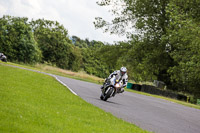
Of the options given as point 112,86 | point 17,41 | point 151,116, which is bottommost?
point 151,116

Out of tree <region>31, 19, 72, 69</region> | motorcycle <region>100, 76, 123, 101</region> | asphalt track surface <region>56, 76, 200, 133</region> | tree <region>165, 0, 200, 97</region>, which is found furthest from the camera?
tree <region>31, 19, 72, 69</region>

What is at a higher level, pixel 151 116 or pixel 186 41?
pixel 186 41

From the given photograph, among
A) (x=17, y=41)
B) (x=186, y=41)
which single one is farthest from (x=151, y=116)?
(x=17, y=41)

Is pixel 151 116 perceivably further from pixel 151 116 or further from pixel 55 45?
pixel 55 45

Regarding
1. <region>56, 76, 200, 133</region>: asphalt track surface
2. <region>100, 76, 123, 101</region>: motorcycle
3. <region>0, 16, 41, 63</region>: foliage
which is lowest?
<region>56, 76, 200, 133</region>: asphalt track surface

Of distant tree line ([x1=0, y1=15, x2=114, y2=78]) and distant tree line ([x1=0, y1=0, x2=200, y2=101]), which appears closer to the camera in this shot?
distant tree line ([x1=0, y1=0, x2=200, y2=101])

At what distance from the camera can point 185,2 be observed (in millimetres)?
39938

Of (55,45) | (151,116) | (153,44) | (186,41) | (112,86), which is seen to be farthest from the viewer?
(55,45)

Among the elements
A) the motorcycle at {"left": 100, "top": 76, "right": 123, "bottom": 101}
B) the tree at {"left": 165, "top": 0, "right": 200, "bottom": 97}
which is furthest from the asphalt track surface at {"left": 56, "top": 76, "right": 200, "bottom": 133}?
the tree at {"left": 165, "top": 0, "right": 200, "bottom": 97}

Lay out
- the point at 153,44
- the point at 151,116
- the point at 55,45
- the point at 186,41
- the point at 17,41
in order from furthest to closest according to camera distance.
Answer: the point at 55,45, the point at 17,41, the point at 153,44, the point at 186,41, the point at 151,116

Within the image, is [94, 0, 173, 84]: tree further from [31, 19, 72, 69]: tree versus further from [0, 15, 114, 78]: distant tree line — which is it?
[31, 19, 72, 69]: tree

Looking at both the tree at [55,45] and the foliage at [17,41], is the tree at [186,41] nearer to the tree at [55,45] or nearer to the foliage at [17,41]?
the foliage at [17,41]

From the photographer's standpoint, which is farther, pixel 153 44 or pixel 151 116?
pixel 153 44

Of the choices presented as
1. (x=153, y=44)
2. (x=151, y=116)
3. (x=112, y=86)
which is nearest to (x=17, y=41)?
(x=153, y=44)
